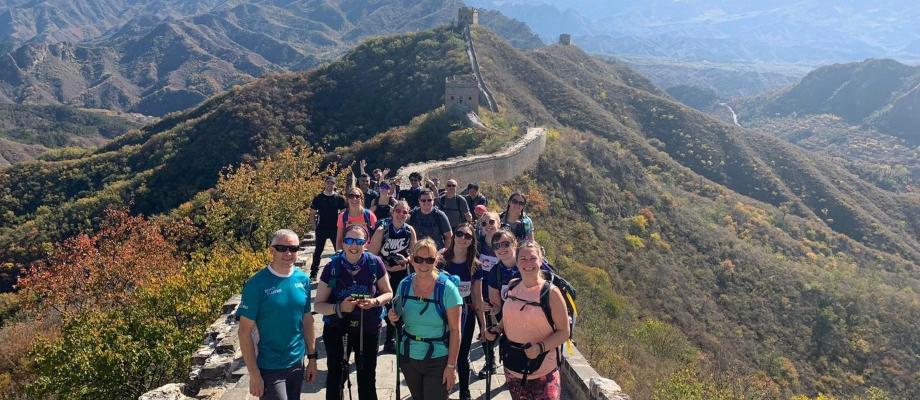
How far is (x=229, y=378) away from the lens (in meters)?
6.44

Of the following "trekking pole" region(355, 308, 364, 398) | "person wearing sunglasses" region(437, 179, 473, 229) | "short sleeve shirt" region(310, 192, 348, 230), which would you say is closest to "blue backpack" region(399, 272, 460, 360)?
"trekking pole" region(355, 308, 364, 398)

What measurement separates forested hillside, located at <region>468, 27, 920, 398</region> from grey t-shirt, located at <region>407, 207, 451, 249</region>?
11127 mm

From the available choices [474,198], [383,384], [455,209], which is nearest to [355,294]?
[383,384]

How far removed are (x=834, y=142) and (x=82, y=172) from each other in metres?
164

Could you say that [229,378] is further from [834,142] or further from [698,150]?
[834,142]

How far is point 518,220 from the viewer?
722 centimetres

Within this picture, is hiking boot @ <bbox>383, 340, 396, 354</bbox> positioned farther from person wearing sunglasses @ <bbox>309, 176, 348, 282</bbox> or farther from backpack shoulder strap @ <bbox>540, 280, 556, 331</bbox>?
backpack shoulder strap @ <bbox>540, 280, 556, 331</bbox>

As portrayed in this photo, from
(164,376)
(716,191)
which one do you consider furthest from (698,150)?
(164,376)

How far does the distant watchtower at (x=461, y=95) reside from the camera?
36.6 m

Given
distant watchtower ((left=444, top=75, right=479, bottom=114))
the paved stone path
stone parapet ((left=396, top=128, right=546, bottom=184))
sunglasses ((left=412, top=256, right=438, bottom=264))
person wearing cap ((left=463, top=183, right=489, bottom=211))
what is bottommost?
stone parapet ((left=396, top=128, right=546, bottom=184))

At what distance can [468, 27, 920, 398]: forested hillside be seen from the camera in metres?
22.9

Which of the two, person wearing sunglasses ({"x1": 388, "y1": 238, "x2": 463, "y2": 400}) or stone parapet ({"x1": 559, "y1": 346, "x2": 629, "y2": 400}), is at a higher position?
person wearing sunglasses ({"x1": 388, "y1": 238, "x2": 463, "y2": 400})

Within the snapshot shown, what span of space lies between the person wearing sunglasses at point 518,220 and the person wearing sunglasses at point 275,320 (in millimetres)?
3229

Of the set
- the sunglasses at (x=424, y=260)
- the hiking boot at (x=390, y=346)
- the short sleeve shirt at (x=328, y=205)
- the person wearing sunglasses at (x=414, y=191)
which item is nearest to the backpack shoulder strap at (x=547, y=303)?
the sunglasses at (x=424, y=260)
